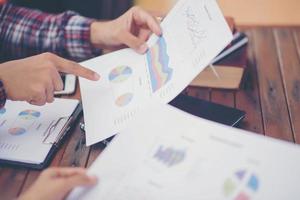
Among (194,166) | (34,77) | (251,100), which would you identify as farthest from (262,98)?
(34,77)

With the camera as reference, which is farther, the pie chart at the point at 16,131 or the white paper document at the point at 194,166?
the pie chart at the point at 16,131

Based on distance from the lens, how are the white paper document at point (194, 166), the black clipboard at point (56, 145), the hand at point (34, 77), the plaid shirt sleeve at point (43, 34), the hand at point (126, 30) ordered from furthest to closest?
1. the plaid shirt sleeve at point (43, 34)
2. the hand at point (126, 30)
3. the hand at point (34, 77)
4. the black clipboard at point (56, 145)
5. the white paper document at point (194, 166)

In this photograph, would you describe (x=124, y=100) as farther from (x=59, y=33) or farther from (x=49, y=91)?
(x=59, y=33)

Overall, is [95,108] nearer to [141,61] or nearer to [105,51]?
[141,61]

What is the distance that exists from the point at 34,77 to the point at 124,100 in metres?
0.19

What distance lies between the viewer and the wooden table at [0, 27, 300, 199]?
2.79ft

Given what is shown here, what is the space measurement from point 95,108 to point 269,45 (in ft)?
1.83

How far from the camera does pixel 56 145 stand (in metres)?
0.88

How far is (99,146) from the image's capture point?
2.92ft

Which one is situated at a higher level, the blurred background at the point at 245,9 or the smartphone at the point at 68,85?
the smartphone at the point at 68,85

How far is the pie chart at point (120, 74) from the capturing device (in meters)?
0.96

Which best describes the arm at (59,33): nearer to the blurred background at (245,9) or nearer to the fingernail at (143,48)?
the fingernail at (143,48)

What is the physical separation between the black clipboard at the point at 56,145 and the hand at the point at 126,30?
193 millimetres

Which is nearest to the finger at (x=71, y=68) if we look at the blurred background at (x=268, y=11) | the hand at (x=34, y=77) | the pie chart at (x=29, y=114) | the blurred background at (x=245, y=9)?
the hand at (x=34, y=77)
